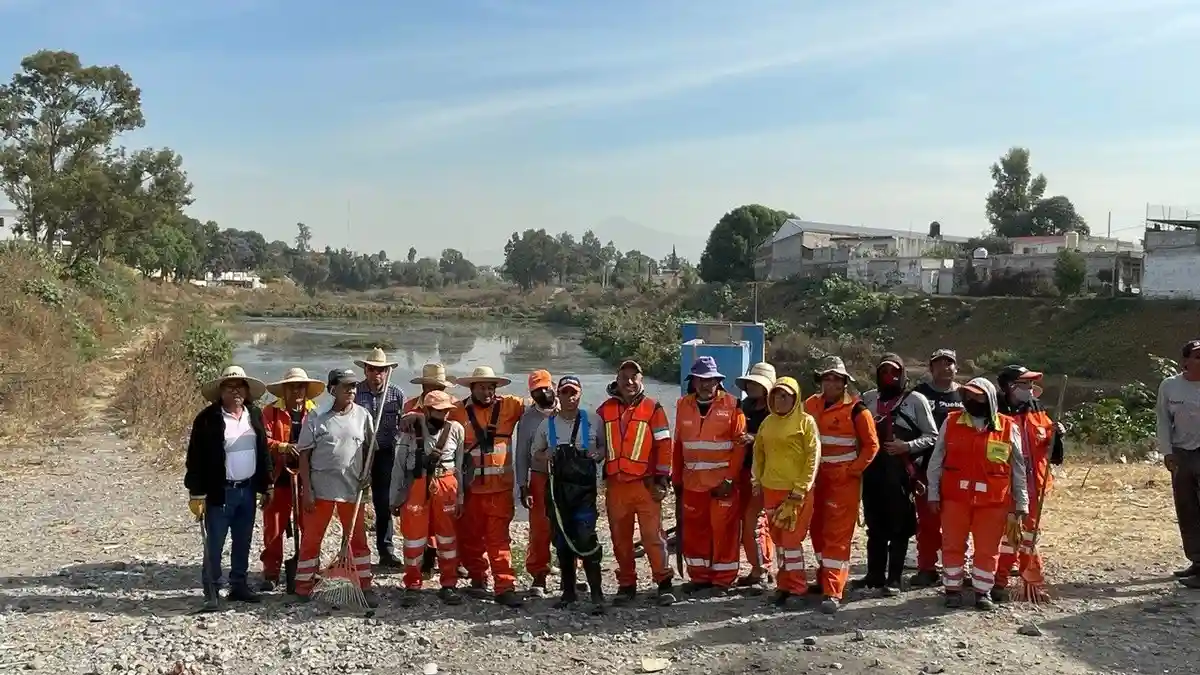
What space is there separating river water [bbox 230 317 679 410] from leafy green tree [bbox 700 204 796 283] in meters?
11.1

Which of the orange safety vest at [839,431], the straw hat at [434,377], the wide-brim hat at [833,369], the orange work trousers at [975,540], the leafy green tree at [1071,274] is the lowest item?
the orange work trousers at [975,540]

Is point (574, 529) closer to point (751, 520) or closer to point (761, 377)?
point (751, 520)

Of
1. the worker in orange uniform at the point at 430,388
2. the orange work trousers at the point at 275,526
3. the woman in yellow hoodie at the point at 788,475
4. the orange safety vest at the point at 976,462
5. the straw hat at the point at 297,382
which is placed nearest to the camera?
the orange safety vest at the point at 976,462

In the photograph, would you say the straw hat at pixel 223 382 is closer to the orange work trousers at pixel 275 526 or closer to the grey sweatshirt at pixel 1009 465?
the orange work trousers at pixel 275 526

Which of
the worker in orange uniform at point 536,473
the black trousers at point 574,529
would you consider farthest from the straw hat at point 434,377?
the black trousers at point 574,529

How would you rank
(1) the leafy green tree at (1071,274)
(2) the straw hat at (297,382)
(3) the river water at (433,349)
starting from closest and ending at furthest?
(2) the straw hat at (297,382)
(3) the river water at (433,349)
(1) the leafy green tree at (1071,274)

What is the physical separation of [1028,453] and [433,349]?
155 feet

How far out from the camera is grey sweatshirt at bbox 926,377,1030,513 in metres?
6.09

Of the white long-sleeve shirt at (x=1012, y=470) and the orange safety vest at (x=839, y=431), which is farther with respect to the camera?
the orange safety vest at (x=839, y=431)

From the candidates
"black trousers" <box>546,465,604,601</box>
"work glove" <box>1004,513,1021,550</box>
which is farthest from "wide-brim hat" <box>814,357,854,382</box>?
"black trousers" <box>546,465,604,601</box>

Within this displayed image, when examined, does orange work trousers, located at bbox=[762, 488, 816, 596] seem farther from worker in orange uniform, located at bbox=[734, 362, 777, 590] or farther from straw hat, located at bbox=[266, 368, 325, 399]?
straw hat, located at bbox=[266, 368, 325, 399]

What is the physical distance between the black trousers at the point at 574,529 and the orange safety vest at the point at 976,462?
2325mm

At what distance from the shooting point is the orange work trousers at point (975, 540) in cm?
609

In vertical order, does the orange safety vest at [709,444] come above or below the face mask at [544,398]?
below
